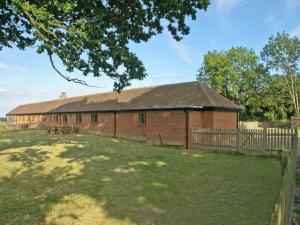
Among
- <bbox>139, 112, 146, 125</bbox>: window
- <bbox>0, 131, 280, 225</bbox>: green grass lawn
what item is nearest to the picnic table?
<bbox>139, 112, 146, 125</bbox>: window

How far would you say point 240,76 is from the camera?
59.5m

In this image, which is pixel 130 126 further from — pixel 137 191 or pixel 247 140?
pixel 137 191

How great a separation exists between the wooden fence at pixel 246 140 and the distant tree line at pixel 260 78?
133ft

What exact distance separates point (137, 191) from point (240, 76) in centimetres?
5544

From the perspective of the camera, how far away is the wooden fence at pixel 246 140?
51.5ft

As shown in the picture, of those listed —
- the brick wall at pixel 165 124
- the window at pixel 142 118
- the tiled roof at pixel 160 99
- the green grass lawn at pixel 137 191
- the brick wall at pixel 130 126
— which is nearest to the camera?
the green grass lawn at pixel 137 191

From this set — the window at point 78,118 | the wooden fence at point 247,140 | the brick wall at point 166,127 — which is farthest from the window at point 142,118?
the window at point 78,118

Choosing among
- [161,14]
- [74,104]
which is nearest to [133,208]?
[161,14]

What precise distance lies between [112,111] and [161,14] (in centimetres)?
2038

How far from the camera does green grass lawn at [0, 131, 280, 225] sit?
6.60 m

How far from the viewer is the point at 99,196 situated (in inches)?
323

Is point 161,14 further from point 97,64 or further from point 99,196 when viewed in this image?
point 99,196

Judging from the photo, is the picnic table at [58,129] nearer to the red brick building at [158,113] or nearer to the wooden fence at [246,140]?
the red brick building at [158,113]

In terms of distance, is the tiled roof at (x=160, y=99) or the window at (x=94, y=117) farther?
the window at (x=94, y=117)
